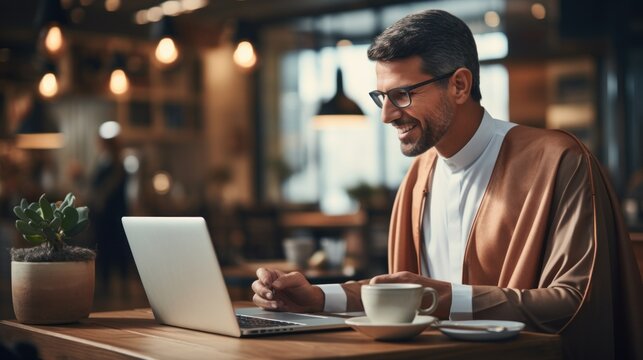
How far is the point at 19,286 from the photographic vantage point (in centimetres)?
194

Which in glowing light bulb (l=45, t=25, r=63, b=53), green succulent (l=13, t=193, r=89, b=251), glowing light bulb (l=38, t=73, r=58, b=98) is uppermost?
glowing light bulb (l=45, t=25, r=63, b=53)

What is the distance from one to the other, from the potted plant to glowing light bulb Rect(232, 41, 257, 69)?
491 centimetres

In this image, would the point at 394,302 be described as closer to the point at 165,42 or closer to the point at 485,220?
the point at 485,220

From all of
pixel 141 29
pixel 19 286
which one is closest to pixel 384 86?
pixel 19 286

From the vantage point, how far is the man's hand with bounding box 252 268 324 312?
6.16 ft

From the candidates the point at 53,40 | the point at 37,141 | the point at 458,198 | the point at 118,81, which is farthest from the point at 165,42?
the point at 37,141

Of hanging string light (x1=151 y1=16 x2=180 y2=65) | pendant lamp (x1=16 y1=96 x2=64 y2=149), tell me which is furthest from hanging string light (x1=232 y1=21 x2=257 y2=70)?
pendant lamp (x1=16 y1=96 x2=64 y2=149)

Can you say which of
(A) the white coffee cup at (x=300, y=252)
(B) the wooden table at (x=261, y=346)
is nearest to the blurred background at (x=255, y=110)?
(A) the white coffee cup at (x=300, y=252)

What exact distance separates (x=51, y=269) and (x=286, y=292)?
48 cm

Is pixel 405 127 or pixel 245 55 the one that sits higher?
pixel 245 55

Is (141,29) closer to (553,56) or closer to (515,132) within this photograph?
(553,56)

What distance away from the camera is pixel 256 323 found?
1747 mm

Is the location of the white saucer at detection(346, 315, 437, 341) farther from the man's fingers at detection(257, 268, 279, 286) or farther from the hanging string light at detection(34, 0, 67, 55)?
the hanging string light at detection(34, 0, 67, 55)

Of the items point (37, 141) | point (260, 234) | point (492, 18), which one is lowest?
point (260, 234)
